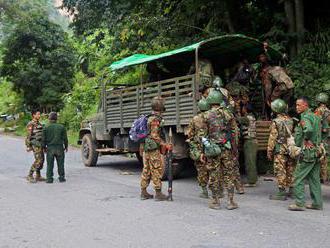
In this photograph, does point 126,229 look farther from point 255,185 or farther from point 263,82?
point 263,82

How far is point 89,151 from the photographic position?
13000 mm

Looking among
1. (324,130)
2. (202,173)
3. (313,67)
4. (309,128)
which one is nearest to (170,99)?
(202,173)

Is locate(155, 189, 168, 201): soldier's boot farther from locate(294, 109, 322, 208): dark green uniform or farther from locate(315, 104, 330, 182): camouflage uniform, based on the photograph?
locate(315, 104, 330, 182): camouflage uniform

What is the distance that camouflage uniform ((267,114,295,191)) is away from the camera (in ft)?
24.9

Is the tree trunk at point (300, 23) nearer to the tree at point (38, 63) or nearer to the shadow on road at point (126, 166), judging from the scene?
the shadow on road at point (126, 166)

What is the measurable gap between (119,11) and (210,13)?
13.6 feet

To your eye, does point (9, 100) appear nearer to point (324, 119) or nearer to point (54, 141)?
point (54, 141)

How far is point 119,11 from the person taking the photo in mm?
17750

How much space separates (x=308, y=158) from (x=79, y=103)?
755 inches

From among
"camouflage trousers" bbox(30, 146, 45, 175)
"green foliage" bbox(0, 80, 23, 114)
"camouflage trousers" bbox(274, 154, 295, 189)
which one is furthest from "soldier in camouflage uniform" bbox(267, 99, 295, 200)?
"green foliage" bbox(0, 80, 23, 114)

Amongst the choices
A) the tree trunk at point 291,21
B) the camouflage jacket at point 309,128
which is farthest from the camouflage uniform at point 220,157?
the tree trunk at point 291,21

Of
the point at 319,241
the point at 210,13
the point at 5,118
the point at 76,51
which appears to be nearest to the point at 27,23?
the point at 76,51

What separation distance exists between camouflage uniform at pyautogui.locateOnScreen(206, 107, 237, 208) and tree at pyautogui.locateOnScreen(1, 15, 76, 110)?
21.2 meters

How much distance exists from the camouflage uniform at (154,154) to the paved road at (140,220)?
1.25 feet
